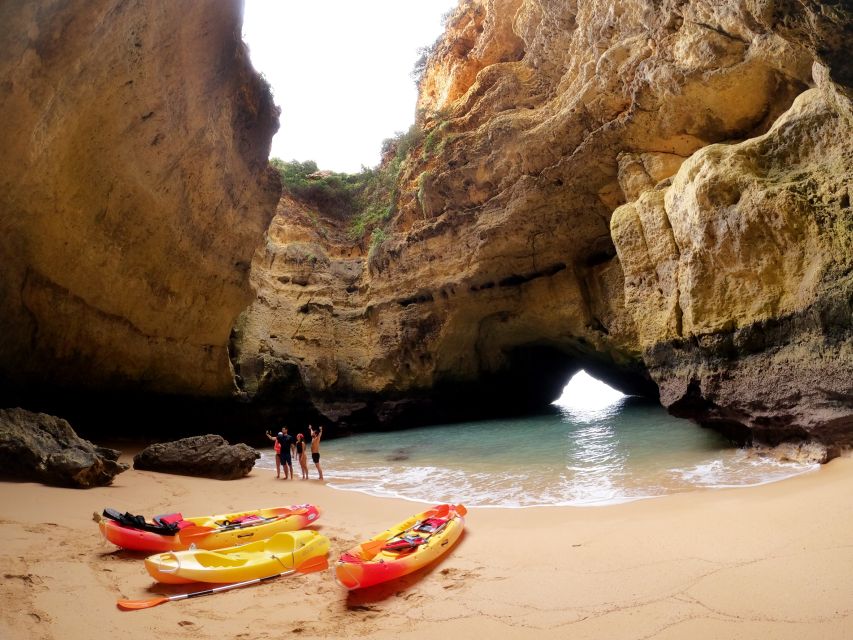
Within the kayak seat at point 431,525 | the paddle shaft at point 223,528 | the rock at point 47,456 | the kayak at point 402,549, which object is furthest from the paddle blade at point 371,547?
the rock at point 47,456

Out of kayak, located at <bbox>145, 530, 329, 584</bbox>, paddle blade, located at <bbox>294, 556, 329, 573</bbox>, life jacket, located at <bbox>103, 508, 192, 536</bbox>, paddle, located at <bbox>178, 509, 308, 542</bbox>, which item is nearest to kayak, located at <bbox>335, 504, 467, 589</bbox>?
paddle blade, located at <bbox>294, 556, 329, 573</bbox>

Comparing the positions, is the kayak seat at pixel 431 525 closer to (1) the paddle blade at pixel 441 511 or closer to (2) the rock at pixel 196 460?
(1) the paddle blade at pixel 441 511

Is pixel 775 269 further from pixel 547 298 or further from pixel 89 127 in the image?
pixel 89 127

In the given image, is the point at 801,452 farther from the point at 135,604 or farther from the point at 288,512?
the point at 135,604

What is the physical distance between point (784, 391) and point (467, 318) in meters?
11.4

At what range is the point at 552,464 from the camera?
8492 mm

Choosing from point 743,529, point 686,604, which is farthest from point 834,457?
point 686,604

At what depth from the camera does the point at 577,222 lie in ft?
45.8

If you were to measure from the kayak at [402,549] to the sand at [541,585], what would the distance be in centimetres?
11

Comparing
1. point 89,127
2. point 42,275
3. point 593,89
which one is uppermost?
point 593,89

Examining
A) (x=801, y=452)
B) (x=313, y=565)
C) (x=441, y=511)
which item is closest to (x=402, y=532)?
(x=441, y=511)

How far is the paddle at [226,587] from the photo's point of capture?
9.59 ft

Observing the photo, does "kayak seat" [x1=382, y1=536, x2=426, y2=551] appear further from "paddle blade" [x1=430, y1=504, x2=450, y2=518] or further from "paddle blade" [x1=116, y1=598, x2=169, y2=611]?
"paddle blade" [x1=116, y1=598, x2=169, y2=611]

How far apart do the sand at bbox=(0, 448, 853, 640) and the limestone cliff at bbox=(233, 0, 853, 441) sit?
3015 mm
